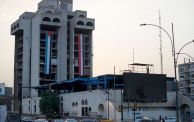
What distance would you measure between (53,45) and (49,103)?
42.7m

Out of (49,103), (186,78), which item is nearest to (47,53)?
(49,103)

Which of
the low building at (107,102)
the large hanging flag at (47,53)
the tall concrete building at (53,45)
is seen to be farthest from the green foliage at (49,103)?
the tall concrete building at (53,45)

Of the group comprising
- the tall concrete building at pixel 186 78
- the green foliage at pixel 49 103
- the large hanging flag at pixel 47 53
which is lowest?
the green foliage at pixel 49 103

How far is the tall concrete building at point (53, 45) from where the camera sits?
161 meters

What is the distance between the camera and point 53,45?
6580 inches

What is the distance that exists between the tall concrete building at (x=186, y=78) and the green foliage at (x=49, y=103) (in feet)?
176

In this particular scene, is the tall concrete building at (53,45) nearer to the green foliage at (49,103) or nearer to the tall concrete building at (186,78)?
the green foliage at (49,103)

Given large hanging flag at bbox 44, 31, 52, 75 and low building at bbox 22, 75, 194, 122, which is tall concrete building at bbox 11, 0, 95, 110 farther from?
low building at bbox 22, 75, 194, 122

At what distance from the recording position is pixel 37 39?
16212 centimetres

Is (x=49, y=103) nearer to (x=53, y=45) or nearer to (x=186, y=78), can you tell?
(x=53, y=45)

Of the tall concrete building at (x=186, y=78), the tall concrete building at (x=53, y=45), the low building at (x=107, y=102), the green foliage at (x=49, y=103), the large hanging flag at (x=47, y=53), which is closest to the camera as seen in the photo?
the low building at (x=107, y=102)

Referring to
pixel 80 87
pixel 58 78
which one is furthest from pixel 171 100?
pixel 58 78

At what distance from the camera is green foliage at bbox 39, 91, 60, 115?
129 m

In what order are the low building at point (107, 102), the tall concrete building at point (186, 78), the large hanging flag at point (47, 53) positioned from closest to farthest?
the low building at point (107, 102) < the large hanging flag at point (47, 53) < the tall concrete building at point (186, 78)
